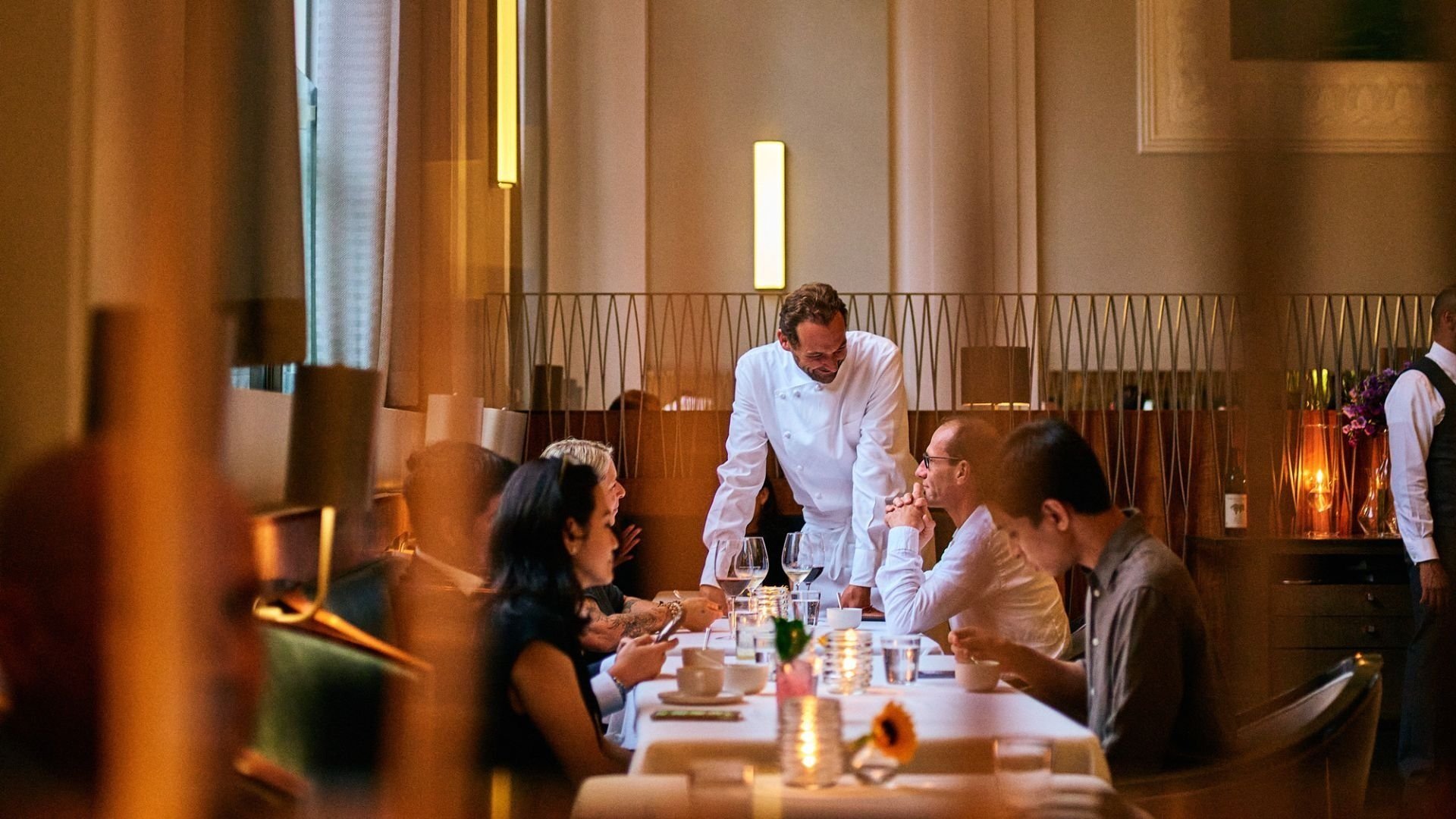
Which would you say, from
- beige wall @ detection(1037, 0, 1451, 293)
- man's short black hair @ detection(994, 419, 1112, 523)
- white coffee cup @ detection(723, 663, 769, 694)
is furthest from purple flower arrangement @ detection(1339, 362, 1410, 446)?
beige wall @ detection(1037, 0, 1451, 293)

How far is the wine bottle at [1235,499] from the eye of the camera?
16.6 inches

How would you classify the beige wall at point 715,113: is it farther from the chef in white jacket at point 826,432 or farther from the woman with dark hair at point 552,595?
the chef in white jacket at point 826,432

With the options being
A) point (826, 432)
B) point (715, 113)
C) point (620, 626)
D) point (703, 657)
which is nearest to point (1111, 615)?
point (703, 657)

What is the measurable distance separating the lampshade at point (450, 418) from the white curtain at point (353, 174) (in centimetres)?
107

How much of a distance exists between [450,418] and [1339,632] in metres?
2.69

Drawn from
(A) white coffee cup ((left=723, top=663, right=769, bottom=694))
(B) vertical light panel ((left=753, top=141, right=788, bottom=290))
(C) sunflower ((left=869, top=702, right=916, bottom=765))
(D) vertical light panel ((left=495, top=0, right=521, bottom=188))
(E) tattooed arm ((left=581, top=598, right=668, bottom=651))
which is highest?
(D) vertical light panel ((left=495, top=0, right=521, bottom=188))

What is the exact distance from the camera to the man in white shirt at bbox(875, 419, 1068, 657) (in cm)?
245

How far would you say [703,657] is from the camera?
2146 millimetres

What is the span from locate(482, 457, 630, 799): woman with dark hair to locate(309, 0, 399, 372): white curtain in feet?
1.15

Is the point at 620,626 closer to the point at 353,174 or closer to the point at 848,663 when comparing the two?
the point at 848,663

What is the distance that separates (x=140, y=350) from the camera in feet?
1.51

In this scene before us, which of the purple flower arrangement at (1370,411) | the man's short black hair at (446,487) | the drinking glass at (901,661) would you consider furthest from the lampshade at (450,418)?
the purple flower arrangement at (1370,411)

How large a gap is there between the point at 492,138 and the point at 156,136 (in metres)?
1.12

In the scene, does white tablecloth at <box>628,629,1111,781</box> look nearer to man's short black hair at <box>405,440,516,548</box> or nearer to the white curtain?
man's short black hair at <box>405,440,516,548</box>
